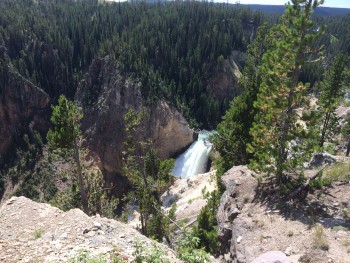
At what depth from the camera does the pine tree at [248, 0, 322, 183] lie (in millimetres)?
16844

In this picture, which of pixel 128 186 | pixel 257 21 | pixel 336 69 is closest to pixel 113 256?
pixel 336 69

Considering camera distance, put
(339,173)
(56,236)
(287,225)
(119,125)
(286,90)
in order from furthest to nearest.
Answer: (119,125) < (339,173) < (286,90) < (287,225) < (56,236)

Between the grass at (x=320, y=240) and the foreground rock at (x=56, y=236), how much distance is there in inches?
255

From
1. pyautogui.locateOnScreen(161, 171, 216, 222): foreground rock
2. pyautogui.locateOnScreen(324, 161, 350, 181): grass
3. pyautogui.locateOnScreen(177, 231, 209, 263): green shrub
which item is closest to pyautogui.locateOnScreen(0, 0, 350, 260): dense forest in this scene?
pyautogui.locateOnScreen(324, 161, 350, 181): grass

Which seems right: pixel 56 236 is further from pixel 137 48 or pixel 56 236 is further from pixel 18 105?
pixel 18 105

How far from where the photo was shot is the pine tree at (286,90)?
1684 cm

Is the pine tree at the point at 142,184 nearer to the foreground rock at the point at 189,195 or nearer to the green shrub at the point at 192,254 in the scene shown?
the foreground rock at the point at 189,195

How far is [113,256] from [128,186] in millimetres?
61205

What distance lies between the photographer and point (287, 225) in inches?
616

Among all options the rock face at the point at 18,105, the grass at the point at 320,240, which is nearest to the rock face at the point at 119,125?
the rock face at the point at 18,105

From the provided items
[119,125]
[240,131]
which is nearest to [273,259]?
[240,131]

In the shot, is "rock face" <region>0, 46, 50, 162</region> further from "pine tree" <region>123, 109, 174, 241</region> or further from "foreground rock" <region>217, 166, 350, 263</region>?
"foreground rock" <region>217, 166, 350, 263</region>

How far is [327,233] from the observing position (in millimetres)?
14148

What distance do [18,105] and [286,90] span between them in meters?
94.1
